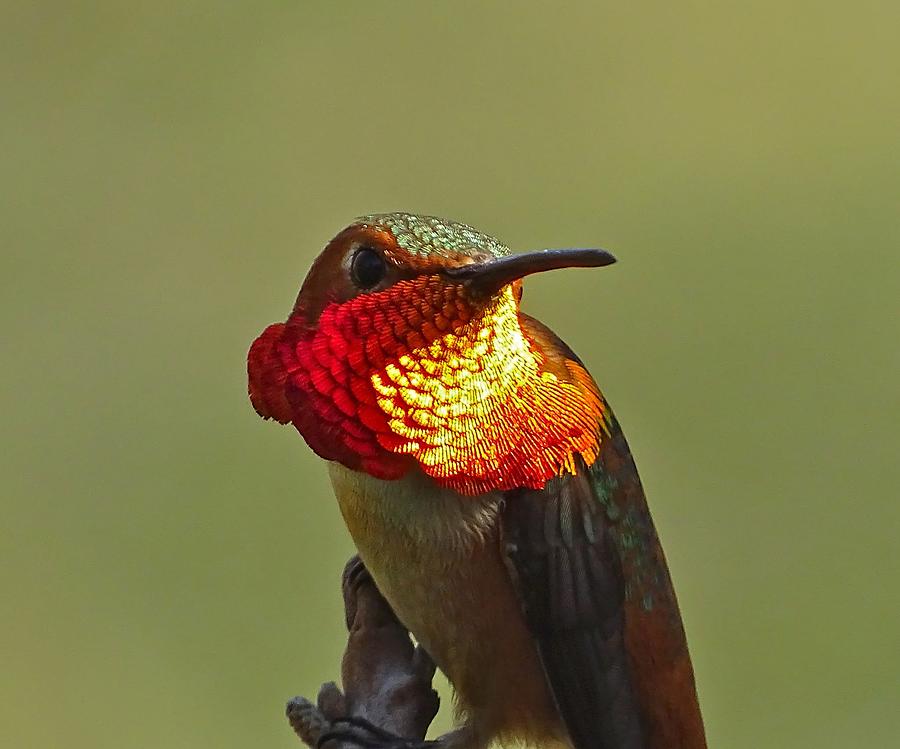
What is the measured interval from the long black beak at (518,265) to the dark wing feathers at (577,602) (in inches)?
7.3

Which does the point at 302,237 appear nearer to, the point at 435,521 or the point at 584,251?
the point at 435,521

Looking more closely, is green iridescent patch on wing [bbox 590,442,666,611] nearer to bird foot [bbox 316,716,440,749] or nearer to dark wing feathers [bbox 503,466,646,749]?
dark wing feathers [bbox 503,466,646,749]

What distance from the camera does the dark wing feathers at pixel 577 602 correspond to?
Answer: 36.7 inches

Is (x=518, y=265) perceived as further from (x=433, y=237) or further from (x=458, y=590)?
(x=458, y=590)

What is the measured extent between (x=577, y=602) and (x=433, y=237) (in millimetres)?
309

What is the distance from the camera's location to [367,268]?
882mm

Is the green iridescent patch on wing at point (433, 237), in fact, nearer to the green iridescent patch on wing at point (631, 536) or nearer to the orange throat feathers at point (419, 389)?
the orange throat feathers at point (419, 389)

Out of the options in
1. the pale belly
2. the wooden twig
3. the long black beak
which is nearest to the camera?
the long black beak

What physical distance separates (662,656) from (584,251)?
14.7 inches

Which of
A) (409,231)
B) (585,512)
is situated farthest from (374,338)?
(585,512)

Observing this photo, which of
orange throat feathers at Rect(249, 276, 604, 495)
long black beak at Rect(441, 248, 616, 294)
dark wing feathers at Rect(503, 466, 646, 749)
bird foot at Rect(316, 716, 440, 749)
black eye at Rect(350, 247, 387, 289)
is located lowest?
bird foot at Rect(316, 716, 440, 749)

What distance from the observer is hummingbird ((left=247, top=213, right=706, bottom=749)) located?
34.0 inches

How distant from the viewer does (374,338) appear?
86 cm

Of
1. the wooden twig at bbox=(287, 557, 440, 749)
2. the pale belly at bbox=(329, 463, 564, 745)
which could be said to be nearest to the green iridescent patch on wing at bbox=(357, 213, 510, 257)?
the pale belly at bbox=(329, 463, 564, 745)
